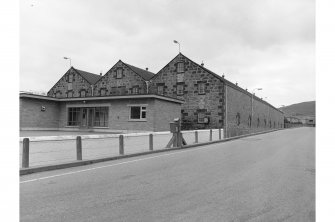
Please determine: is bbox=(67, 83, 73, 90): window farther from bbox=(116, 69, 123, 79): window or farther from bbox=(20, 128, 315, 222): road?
bbox=(20, 128, 315, 222): road

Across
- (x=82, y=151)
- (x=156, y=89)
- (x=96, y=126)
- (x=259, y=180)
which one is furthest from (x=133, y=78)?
(x=259, y=180)

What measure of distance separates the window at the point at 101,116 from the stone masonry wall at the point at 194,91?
9409 millimetres

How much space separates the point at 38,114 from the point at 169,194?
25.8 metres

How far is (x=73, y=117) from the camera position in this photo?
3028 centimetres

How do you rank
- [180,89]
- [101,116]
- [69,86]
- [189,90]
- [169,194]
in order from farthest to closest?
[69,86] < [180,89] < [189,90] < [101,116] < [169,194]

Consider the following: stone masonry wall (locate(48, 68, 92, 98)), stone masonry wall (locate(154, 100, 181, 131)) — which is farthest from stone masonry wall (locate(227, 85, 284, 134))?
stone masonry wall (locate(48, 68, 92, 98))

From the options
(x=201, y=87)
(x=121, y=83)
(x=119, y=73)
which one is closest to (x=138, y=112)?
(x=201, y=87)

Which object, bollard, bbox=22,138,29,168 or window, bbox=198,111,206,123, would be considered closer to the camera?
bollard, bbox=22,138,29,168

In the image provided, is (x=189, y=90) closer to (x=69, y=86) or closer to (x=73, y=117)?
(x=73, y=117)

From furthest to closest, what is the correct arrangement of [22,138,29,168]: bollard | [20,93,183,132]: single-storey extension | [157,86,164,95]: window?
[157,86,164,95]: window → [20,93,183,132]: single-storey extension → [22,138,29,168]: bollard

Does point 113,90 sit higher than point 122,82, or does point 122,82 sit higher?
point 122,82

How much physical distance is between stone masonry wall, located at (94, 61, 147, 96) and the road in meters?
28.9

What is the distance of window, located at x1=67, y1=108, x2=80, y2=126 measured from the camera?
29984mm
